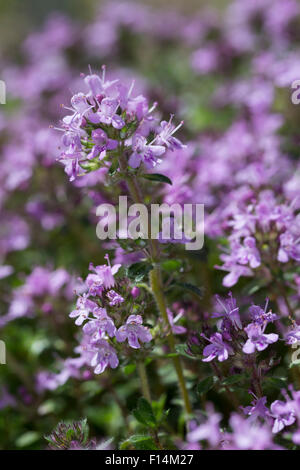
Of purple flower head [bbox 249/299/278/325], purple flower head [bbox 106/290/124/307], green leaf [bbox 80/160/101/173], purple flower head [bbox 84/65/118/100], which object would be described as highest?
purple flower head [bbox 84/65/118/100]

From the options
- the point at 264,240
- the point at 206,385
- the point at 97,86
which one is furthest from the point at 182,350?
the point at 97,86

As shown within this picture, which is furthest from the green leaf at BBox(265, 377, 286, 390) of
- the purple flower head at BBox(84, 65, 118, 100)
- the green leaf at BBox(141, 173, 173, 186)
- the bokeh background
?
the purple flower head at BBox(84, 65, 118, 100)

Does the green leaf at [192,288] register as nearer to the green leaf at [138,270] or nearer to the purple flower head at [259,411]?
the green leaf at [138,270]

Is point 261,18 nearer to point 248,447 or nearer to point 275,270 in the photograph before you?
point 275,270

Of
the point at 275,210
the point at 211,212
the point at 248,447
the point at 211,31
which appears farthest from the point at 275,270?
the point at 211,31

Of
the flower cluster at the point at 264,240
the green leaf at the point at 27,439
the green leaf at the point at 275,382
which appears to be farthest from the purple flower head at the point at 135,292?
the green leaf at the point at 27,439

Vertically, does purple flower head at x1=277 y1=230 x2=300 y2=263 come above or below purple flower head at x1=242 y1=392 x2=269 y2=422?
above

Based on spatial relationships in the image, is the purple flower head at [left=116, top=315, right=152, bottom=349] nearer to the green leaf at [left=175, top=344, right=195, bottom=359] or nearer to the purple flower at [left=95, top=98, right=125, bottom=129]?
the green leaf at [left=175, top=344, right=195, bottom=359]
